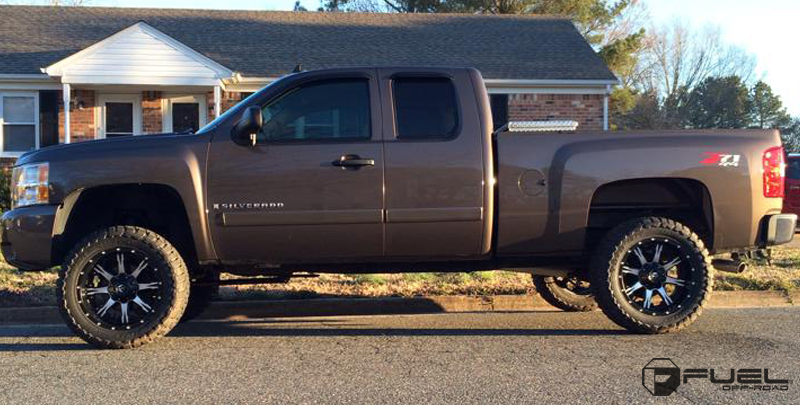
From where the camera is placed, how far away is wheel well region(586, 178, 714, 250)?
5918mm

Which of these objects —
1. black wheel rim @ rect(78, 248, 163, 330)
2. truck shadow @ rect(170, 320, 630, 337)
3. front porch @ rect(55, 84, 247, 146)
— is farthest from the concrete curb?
front porch @ rect(55, 84, 247, 146)

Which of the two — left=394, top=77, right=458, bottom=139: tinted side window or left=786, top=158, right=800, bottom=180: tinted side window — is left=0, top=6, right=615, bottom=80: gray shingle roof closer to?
left=786, top=158, right=800, bottom=180: tinted side window

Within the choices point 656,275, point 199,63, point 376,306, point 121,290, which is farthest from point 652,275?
point 199,63

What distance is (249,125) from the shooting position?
17.8ft

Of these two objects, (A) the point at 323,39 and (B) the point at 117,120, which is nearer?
(B) the point at 117,120

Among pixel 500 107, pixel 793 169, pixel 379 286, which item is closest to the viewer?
pixel 379 286

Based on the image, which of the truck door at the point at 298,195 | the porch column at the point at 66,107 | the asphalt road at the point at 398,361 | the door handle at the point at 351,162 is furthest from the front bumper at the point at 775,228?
the porch column at the point at 66,107

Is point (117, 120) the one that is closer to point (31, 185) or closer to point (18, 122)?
point (18, 122)

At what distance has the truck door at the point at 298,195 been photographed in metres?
5.52

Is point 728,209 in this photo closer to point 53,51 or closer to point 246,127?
point 246,127

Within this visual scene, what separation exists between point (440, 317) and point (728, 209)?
268 cm

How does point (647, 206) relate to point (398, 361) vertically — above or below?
above

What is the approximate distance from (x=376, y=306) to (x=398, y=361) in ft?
6.71

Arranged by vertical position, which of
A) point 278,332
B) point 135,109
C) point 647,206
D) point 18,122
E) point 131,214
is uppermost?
point 135,109
